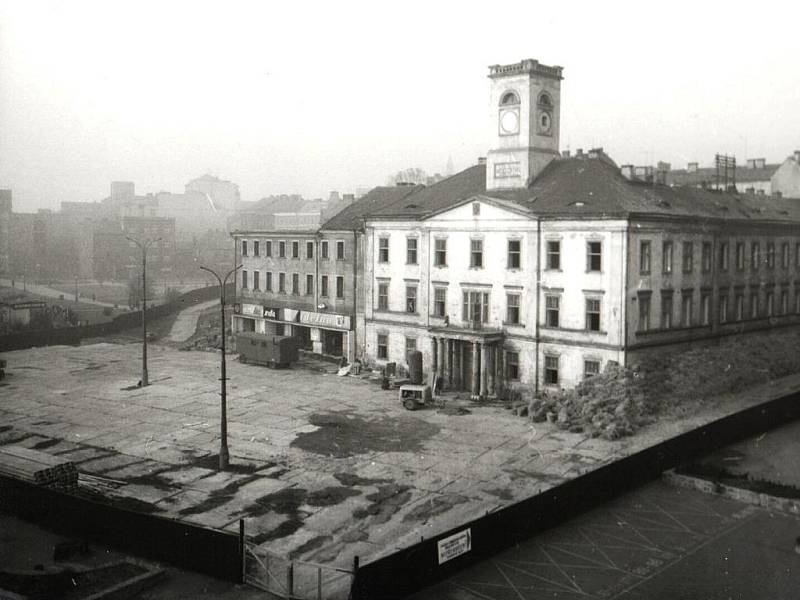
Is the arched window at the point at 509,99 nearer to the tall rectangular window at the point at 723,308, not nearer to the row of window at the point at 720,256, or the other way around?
the row of window at the point at 720,256

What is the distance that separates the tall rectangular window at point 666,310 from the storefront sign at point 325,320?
71.8ft

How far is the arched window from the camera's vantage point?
46.0 meters

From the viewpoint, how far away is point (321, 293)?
5712cm

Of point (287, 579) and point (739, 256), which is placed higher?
point (739, 256)

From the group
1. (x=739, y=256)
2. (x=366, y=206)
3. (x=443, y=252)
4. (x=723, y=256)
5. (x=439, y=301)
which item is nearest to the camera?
(x=723, y=256)

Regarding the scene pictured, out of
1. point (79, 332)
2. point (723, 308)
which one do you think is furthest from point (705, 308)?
point (79, 332)

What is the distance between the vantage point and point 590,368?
40.0 meters

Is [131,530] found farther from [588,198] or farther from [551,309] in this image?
[588,198]

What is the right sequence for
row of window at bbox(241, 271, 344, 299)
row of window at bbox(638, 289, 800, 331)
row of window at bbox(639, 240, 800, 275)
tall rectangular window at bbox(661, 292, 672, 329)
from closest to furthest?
row of window at bbox(639, 240, 800, 275) < row of window at bbox(638, 289, 800, 331) < tall rectangular window at bbox(661, 292, 672, 329) < row of window at bbox(241, 271, 344, 299)

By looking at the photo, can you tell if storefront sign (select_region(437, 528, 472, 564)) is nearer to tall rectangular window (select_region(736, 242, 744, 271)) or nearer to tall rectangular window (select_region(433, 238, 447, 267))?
tall rectangular window (select_region(433, 238, 447, 267))

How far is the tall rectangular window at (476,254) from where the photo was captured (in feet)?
147

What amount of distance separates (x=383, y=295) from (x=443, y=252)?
19.6 ft

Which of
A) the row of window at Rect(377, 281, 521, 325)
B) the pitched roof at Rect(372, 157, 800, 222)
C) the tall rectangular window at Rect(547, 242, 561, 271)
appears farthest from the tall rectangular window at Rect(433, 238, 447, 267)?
the tall rectangular window at Rect(547, 242, 561, 271)

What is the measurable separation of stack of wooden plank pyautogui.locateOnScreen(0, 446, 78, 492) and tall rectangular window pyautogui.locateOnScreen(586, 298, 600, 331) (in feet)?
83.1
